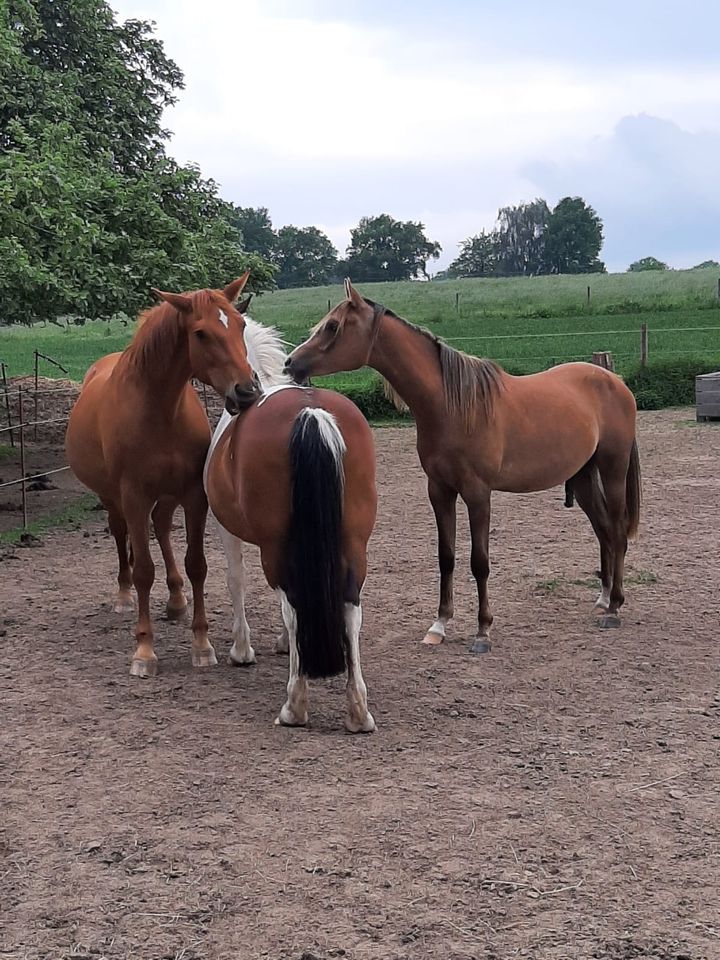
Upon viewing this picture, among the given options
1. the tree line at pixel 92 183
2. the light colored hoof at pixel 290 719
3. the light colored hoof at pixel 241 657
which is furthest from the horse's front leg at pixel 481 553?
the tree line at pixel 92 183

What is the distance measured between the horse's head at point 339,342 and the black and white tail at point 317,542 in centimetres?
124

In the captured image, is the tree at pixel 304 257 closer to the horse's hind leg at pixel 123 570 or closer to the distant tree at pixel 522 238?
the distant tree at pixel 522 238

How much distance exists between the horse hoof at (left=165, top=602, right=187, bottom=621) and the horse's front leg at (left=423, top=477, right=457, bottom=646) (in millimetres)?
1602

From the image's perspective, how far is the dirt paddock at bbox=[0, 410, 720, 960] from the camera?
2611 mm

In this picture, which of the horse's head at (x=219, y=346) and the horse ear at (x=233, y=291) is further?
the horse ear at (x=233, y=291)

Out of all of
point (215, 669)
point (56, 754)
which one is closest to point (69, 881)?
point (56, 754)

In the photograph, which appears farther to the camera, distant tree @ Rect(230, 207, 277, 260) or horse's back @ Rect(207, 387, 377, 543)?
distant tree @ Rect(230, 207, 277, 260)

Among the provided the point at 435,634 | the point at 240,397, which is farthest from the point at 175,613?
the point at 240,397

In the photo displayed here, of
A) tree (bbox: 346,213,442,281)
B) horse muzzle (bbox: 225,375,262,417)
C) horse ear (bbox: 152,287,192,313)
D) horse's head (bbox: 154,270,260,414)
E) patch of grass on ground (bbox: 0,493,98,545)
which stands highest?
tree (bbox: 346,213,442,281)

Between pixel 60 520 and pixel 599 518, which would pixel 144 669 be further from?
pixel 60 520

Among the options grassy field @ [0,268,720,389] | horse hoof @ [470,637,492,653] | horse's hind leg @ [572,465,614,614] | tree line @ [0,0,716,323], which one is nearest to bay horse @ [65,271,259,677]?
horse hoof @ [470,637,492,653]

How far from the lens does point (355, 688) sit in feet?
13.1

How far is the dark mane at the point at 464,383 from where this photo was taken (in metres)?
5.16

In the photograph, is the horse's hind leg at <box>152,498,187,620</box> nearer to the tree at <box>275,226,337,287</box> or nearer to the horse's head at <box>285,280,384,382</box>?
the horse's head at <box>285,280,384,382</box>
